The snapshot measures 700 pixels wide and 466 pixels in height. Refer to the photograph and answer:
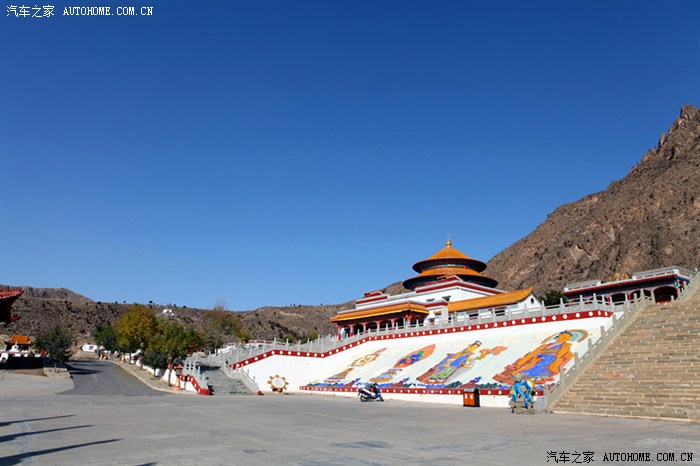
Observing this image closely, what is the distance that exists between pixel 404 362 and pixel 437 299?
13.8m

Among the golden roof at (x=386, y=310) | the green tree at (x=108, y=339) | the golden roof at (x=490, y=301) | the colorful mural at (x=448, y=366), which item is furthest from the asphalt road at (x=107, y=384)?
the golden roof at (x=490, y=301)

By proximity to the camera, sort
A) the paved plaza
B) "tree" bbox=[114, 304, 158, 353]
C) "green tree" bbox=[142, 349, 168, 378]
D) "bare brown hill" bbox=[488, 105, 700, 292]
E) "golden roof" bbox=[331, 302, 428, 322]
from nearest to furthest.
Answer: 1. the paved plaza
2. "green tree" bbox=[142, 349, 168, 378]
3. "golden roof" bbox=[331, 302, 428, 322]
4. "tree" bbox=[114, 304, 158, 353]
5. "bare brown hill" bbox=[488, 105, 700, 292]

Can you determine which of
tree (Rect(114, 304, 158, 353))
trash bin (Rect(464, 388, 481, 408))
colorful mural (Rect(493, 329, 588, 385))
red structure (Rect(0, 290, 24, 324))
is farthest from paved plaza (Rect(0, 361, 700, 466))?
tree (Rect(114, 304, 158, 353))

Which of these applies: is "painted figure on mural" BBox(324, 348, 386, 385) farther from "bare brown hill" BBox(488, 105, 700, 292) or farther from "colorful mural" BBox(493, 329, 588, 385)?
"bare brown hill" BBox(488, 105, 700, 292)

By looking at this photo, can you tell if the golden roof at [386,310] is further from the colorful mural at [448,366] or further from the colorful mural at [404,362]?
the colorful mural at [448,366]

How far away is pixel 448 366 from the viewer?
33000 millimetres

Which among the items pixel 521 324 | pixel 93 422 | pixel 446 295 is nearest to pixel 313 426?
pixel 93 422

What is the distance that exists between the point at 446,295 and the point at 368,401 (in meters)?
23.7

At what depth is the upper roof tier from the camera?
186 feet

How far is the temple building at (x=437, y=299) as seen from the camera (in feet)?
146

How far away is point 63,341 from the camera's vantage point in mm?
45406

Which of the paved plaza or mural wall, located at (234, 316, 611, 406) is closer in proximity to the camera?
the paved plaza

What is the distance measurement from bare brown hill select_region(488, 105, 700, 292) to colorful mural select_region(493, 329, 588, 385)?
65.6 m

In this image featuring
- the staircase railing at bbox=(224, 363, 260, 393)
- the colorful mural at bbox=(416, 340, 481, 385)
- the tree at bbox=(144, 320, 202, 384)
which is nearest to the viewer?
the colorful mural at bbox=(416, 340, 481, 385)
